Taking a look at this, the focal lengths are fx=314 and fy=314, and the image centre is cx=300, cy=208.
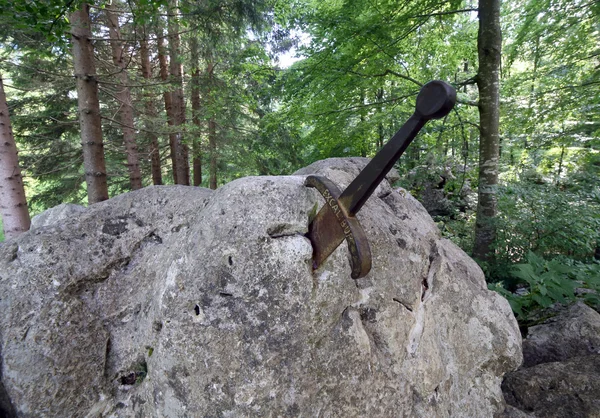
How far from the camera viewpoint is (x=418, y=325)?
2.12 metres

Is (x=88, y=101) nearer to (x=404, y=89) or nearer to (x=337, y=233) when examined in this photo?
(x=337, y=233)

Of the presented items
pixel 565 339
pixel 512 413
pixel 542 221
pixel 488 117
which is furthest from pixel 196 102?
pixel 512 413

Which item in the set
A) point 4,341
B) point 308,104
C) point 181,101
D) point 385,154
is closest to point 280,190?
point 385,154

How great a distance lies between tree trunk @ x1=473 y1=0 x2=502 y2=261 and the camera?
452 centimetres

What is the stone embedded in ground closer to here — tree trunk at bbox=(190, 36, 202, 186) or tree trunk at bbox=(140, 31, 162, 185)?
tree trunk at bbox=(190, 36, 202, 186)

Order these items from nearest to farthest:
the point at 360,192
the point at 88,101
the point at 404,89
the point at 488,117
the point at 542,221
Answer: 1. the point at 360,192
2. the point at 88,101
3. the point at 542,221
4. the point at 488,117
5. the point at 404,89

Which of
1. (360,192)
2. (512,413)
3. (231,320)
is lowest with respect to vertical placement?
(512,413)

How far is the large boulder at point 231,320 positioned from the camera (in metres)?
1.58

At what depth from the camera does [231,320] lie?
158cm

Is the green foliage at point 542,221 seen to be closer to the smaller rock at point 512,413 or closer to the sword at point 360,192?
the smaller rock at point 512,413

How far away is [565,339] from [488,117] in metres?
3.23

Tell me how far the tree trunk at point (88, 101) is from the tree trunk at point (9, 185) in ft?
5.64

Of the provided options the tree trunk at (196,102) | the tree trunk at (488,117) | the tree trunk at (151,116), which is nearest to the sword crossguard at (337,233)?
the tree trunk at (488,117)

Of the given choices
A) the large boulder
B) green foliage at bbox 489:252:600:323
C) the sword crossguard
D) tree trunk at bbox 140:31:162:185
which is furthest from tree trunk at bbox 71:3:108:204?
green foliage at bbox 489:252:600:323
